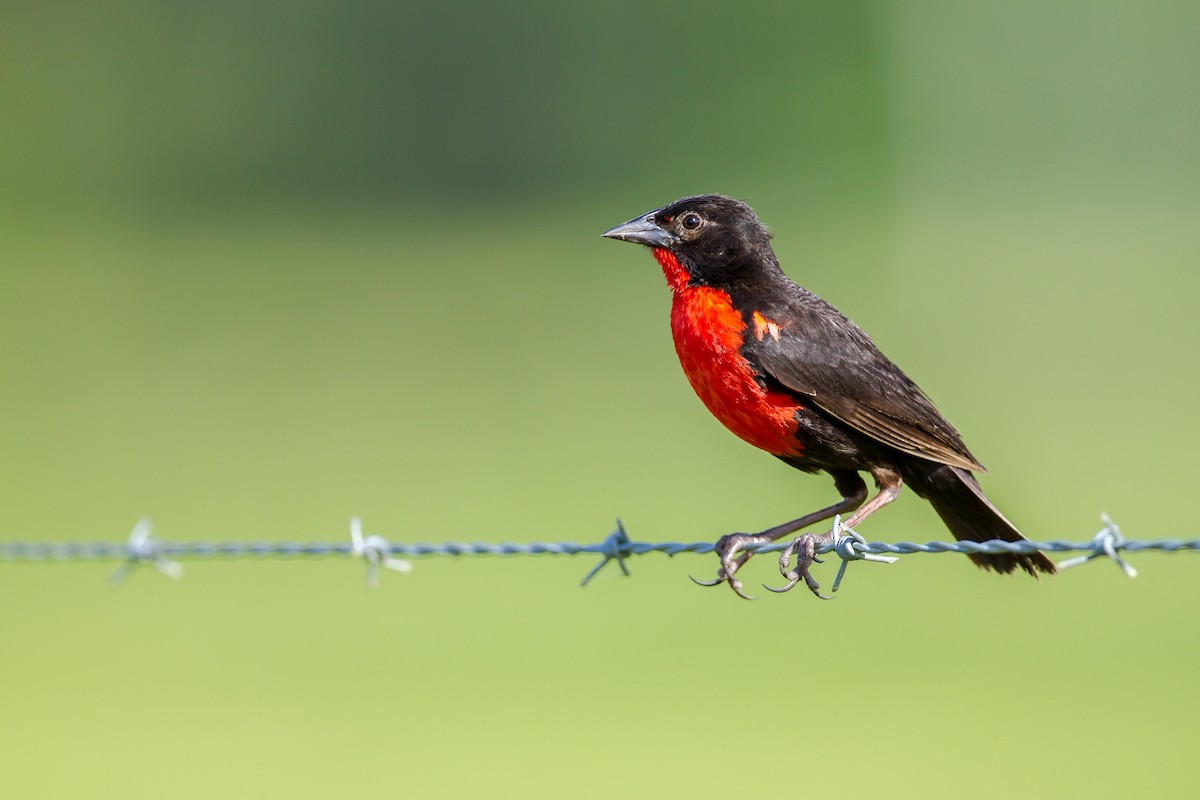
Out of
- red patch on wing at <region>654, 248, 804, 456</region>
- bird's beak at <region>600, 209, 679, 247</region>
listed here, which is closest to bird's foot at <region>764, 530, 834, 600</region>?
red patch on wing at <region>654, 248, 804, 456</region>

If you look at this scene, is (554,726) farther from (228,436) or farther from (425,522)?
(228,436)

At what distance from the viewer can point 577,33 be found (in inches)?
1368

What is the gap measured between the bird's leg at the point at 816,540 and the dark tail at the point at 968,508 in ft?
0.25

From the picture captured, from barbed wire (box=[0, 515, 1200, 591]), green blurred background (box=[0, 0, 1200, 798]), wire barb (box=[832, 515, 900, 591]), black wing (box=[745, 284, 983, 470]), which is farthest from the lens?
green blurred background (box=[0, 0, 1200, 798])

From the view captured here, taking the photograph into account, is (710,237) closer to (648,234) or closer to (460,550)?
(648,234)

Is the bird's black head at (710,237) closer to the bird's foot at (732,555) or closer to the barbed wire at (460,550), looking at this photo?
the bird's foot at (732,555)

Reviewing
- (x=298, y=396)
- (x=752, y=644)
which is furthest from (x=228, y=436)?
(x=752, y=644)

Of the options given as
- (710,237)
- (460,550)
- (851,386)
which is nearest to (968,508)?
(851,386)

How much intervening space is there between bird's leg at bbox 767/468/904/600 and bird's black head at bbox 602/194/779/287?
2.81ft

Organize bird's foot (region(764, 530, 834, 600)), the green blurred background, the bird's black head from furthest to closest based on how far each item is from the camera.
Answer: the green blurred background → the bird's black head → bird's foot (region(764, 530, 834, 600))

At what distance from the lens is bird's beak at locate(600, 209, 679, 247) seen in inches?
230

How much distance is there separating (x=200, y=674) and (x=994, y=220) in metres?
18.3

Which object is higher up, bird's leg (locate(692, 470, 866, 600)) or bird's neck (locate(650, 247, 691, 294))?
bird's neck (locate(650, 247, 691, 294))

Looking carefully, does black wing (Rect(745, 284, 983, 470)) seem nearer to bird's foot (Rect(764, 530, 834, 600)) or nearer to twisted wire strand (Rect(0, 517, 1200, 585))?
bird's foot (Rect(764, 530, 834, 600))
